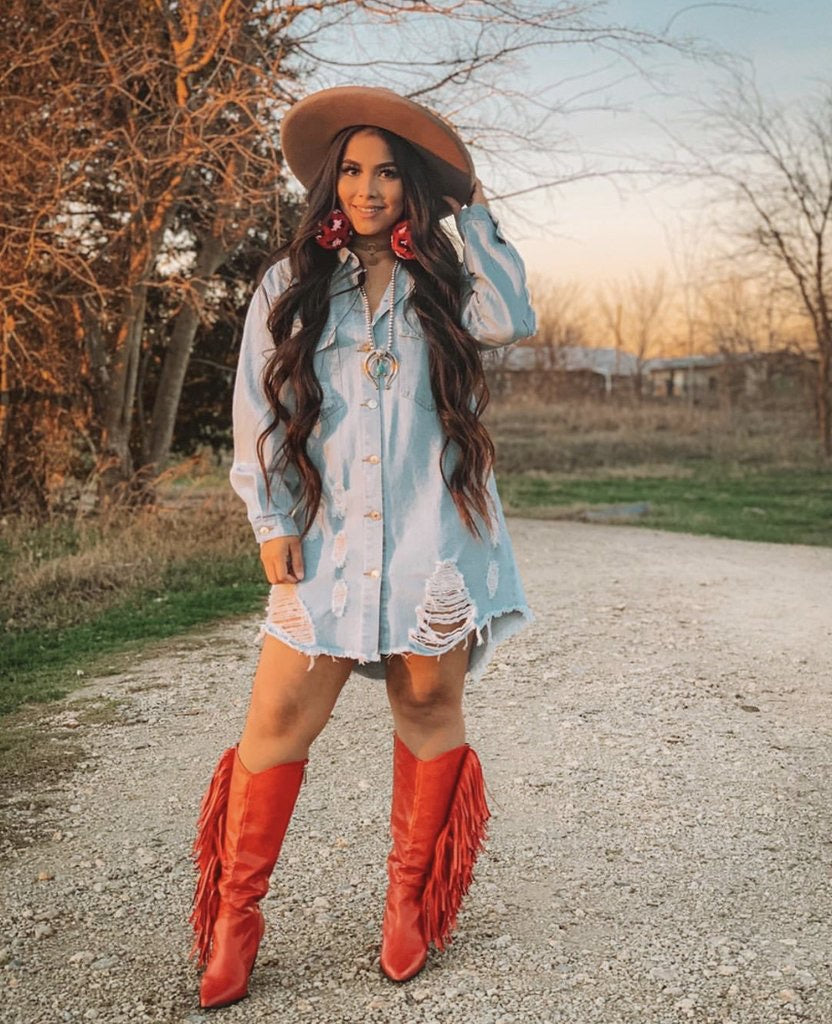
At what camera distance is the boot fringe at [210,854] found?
2549 millimetres

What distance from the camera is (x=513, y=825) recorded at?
3586mm

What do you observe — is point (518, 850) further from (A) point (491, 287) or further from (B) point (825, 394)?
(B) point (825, 394)

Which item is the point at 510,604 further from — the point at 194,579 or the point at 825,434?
the point at 825,434

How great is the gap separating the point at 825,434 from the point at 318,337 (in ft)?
65.4

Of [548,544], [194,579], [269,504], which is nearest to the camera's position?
[269,504]

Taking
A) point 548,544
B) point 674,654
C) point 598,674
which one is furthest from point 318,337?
point 548,544

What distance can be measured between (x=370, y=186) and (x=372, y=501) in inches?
28.0

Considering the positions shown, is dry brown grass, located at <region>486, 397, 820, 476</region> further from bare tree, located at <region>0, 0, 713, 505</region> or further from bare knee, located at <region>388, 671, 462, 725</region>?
bare knee, located at <region>388, 671, 462, 725</region>

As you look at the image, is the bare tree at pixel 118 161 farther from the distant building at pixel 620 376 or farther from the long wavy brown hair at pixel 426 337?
the distant building at pixel 620 376

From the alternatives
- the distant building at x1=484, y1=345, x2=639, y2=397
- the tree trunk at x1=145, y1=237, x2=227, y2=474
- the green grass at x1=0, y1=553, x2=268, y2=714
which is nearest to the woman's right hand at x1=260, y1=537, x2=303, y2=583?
the green grass at x1=0, y1=553, x2=268, y2=714

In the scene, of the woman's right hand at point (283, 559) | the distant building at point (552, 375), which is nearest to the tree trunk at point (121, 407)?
the woman's right hand at point (283, 559)

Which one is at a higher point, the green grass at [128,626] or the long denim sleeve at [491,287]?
the long denim sleeve at [491,287]

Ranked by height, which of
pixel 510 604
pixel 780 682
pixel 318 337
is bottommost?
pixel 780 682

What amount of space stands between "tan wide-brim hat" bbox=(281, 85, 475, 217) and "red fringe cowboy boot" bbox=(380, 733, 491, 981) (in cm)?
130
